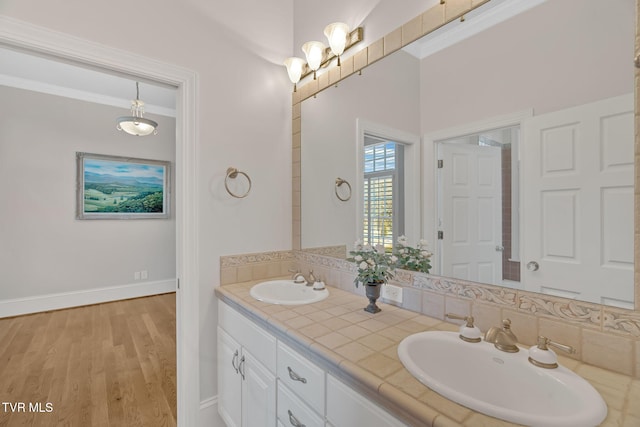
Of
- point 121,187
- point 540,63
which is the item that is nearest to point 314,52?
point 540,63

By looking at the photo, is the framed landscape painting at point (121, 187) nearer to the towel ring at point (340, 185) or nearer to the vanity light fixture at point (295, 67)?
the vanity light fixture at point (295, 67)

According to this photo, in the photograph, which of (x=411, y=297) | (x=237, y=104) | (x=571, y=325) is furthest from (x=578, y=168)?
(x=237, y=104)

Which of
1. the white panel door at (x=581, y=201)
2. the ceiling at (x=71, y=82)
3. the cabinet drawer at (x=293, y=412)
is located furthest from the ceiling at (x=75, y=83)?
the white panel door at (x=581, y=201)

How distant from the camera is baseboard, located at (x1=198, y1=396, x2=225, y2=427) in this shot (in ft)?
5.57

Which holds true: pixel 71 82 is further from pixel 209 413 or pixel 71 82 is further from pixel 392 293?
pixel 392 293

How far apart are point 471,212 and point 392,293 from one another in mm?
513

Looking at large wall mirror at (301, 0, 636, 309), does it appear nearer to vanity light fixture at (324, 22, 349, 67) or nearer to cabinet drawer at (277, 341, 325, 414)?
vanity light fixture at (324, 22, 349, 67)

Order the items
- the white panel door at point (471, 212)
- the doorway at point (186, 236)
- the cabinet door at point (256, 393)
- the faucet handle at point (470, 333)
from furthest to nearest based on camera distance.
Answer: the doorway at point (186, 236), the cabinet door at point (256, 393), the white panel door at point (471, 212), the faucet handle at point (470, 333)

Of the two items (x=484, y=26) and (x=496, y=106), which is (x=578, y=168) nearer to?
(x=496, y=106)

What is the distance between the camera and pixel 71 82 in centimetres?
352

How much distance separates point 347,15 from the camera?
1.66 meters

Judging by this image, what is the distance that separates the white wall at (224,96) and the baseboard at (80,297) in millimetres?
3166

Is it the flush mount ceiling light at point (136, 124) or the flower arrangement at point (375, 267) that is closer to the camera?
the flower arrangement at point (375, 267)

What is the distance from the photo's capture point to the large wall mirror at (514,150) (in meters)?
0.83
